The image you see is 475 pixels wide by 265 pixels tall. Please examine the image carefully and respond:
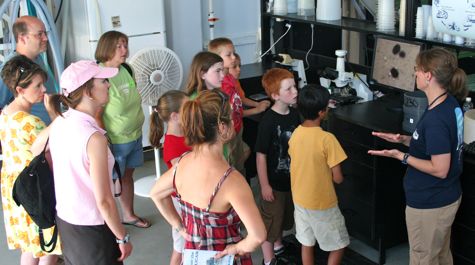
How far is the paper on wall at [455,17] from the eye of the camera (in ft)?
10.8

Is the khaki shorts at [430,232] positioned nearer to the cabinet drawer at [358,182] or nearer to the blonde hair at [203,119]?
the cabinet drawer at [358,182]

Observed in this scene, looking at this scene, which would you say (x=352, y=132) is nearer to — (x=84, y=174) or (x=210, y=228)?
(x=210, y=228)

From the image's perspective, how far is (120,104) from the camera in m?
3.96

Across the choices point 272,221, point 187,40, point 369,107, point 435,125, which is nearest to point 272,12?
point 187,40

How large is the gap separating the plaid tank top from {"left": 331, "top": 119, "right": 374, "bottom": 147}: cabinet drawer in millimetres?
1347

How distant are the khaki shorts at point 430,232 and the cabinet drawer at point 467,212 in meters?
0.13

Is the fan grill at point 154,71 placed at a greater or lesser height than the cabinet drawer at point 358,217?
greater

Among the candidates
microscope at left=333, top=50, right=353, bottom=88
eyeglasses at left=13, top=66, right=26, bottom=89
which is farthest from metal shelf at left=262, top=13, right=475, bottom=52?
eyeglasses at left=13, top=66, right=26, bottom=89

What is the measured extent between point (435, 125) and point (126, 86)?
1.90 meters

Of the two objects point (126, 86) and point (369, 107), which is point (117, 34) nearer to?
point (126, 86)

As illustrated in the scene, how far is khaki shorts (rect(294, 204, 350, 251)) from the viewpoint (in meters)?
3.25

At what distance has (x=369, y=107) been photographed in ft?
12.8

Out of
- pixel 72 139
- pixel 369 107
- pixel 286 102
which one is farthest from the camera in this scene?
pixel 369 107

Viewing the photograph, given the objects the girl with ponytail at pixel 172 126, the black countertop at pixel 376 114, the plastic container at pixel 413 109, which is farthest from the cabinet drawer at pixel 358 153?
the girl with ponytail at pixel 172 126
